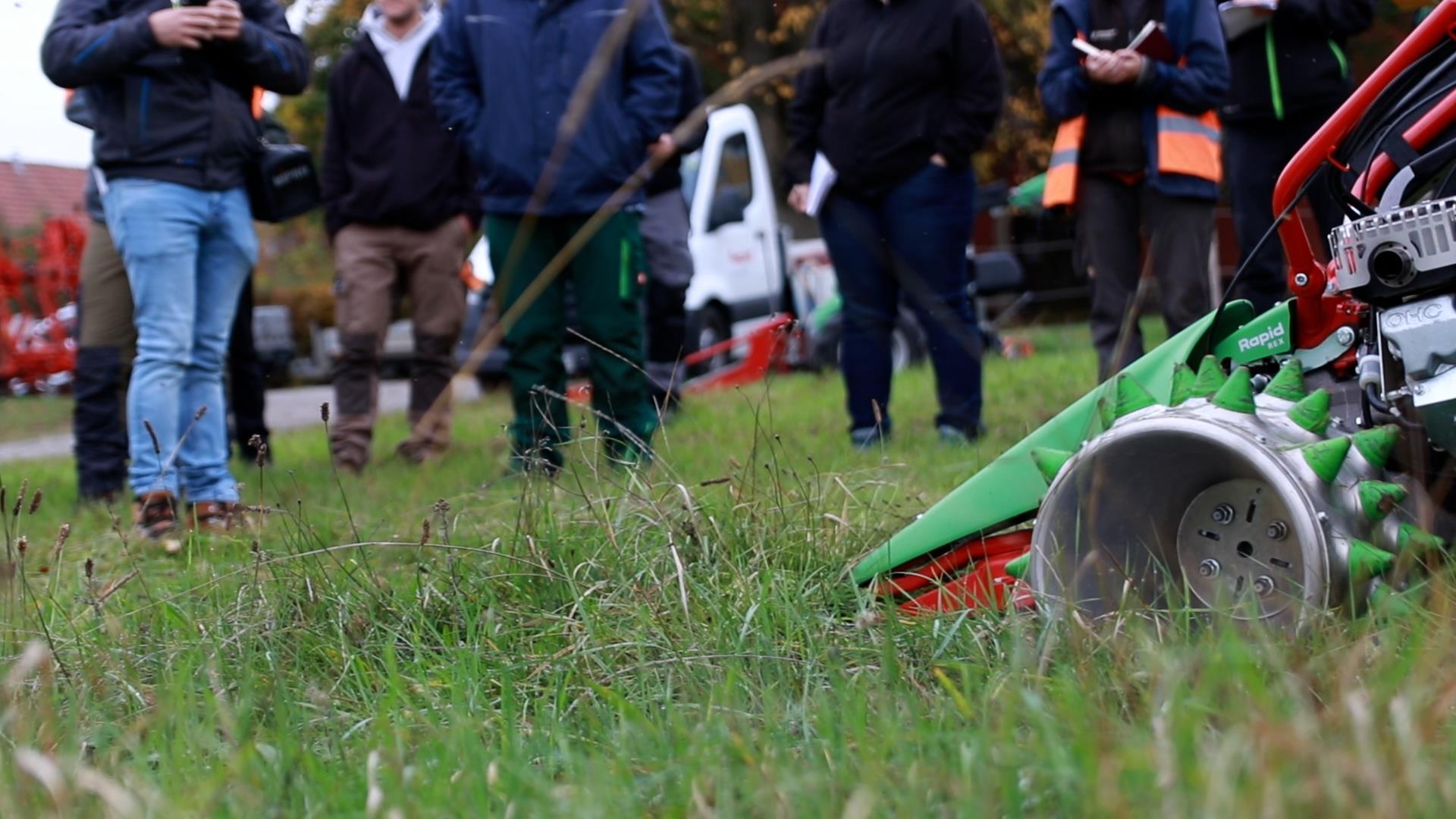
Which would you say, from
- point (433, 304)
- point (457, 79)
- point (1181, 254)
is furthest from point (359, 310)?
point (1181, 254)

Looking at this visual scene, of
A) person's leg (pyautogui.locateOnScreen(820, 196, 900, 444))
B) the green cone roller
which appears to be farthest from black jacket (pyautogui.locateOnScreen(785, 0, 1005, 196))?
the green cone roller

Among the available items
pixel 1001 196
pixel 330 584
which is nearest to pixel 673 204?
pixel 1001 196

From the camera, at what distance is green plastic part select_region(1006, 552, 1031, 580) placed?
263 cm

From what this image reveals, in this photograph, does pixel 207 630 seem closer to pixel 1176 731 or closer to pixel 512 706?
pixel 512 706

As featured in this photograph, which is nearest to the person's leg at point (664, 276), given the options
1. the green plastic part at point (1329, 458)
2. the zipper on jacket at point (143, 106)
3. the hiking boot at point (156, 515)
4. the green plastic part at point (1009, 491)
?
the zipper on jacket at point (143, 106)

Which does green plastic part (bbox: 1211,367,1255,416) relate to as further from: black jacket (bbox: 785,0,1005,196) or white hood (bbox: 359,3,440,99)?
white hood (bbox: 359,3,440,99)

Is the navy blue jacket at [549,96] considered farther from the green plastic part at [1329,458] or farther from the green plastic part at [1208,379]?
the green plastic part at [1329,458]

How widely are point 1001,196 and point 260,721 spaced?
9.54m

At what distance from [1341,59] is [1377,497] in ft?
10.4

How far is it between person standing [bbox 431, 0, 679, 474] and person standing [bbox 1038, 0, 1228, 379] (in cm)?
131

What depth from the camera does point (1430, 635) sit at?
212 centimetres

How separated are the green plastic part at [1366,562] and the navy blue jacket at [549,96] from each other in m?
3.33

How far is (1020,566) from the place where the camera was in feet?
8.70

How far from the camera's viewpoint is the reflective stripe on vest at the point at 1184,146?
5.16 m
